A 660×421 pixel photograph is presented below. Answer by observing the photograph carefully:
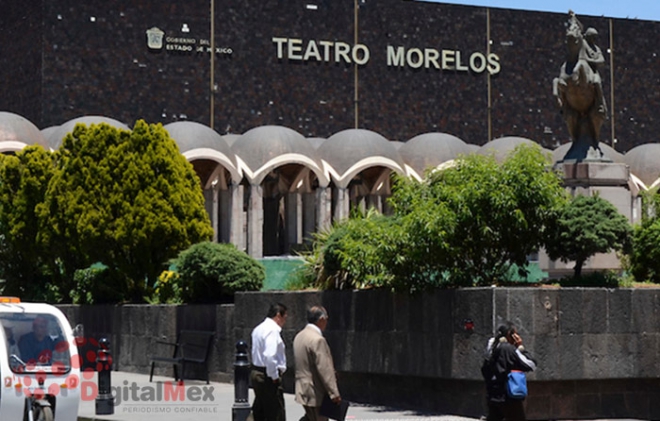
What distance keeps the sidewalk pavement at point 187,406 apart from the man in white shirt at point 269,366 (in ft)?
10.9

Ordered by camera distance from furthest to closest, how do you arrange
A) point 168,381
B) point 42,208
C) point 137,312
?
point 42,208
point 137,312
point 168,381

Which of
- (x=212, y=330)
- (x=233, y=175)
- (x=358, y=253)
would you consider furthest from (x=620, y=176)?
(x=233, y=175)

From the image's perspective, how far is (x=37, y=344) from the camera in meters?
12.1

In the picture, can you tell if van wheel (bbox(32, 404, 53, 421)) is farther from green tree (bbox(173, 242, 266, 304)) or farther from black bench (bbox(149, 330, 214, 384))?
green tree (bbox(173, 242, 266, 304))

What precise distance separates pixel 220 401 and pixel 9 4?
34.1 meters

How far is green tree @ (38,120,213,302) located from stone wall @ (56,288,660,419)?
25.2 ft

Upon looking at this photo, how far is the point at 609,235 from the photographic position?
1597 cm

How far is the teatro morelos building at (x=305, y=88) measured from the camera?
43938mm

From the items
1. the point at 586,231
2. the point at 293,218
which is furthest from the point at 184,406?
the point at 293,218

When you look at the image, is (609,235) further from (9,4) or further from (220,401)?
(9,4)

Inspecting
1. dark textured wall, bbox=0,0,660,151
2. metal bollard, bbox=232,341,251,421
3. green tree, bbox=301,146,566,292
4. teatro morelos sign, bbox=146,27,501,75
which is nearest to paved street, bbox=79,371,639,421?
metal bollard, bbox=232,341,251,421

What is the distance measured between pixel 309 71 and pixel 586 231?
34.2 m

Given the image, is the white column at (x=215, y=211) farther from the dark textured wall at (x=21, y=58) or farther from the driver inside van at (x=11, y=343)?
the driver inside van at (x=11, y=343)

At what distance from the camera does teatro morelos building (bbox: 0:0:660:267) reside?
4394 cm
